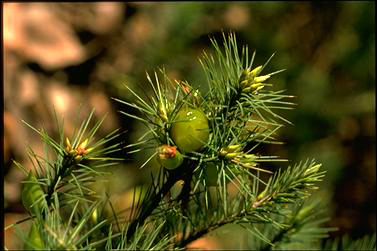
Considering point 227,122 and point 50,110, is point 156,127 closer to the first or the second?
point 227,122

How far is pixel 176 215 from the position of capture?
53 centimetres

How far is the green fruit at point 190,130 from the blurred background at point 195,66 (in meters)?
1.08

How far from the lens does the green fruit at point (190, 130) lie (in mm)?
469

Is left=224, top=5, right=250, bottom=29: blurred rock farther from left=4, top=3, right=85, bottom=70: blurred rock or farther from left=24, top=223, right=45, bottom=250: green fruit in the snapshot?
left=24, top=223, right=45, bottom=250: green fruit

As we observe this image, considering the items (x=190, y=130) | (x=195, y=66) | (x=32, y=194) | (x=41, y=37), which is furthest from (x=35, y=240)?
(x=41, y=37)

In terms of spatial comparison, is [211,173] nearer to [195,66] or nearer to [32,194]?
[32,194]

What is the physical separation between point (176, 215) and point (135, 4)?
5.14 ft

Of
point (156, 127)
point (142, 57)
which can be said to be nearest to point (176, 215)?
point (156, 127)

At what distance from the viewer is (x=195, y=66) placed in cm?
164

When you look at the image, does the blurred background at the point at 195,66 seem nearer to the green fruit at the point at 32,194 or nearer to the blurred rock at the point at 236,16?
the blurred rock at the point at 236,16

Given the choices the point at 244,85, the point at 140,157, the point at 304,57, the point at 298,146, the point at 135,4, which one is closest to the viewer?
the point at 244,85

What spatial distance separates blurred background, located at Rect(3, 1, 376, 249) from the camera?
5.55 ft

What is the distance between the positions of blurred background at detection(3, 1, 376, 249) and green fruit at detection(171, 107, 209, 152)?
42.5 inches

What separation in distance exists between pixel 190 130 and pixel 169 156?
0.03 meters
